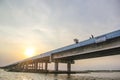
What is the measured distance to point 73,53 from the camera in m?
56.8

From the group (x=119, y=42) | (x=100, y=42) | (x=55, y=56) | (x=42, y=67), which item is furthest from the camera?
(x=42, y=67)

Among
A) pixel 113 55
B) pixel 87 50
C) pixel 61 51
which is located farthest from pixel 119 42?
pixel 61 51

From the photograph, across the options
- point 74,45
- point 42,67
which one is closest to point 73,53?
point 74,45

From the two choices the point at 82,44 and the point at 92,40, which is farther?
the point at 82,44

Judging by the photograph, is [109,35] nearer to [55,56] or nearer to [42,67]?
[55,56]

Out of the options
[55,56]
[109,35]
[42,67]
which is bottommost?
[42,67]

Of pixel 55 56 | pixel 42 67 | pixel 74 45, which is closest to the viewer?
pixel 74 45

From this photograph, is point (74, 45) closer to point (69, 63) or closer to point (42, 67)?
point (69, 63)

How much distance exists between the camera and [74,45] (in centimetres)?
5406

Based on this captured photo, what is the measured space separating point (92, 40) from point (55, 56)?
28.4 meters

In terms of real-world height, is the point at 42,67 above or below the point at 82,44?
below

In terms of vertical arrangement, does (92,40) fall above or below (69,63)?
above

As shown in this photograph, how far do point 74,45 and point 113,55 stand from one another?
43.4 feet

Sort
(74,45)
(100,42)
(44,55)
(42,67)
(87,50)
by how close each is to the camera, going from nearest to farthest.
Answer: (100,42) → (87,50) → (74,45) → (44,55) → (42,67)
